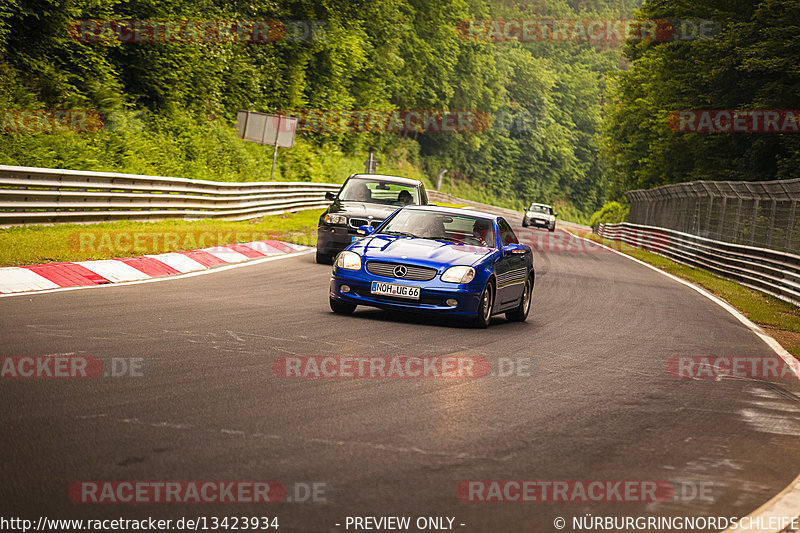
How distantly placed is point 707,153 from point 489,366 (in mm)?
37443

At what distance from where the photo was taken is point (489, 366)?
816 centimetres

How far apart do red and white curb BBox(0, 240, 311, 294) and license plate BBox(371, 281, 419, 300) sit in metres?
4.01

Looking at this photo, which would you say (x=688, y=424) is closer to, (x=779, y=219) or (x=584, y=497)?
(x=584, y=497)

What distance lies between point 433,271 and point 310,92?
4280 cm

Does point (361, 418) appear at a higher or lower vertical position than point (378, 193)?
lower

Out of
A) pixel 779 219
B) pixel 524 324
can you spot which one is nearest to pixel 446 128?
pixel 779 219

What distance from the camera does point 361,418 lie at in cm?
580

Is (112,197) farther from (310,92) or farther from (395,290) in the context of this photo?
(310,92)

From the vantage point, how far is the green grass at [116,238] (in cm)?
1288
